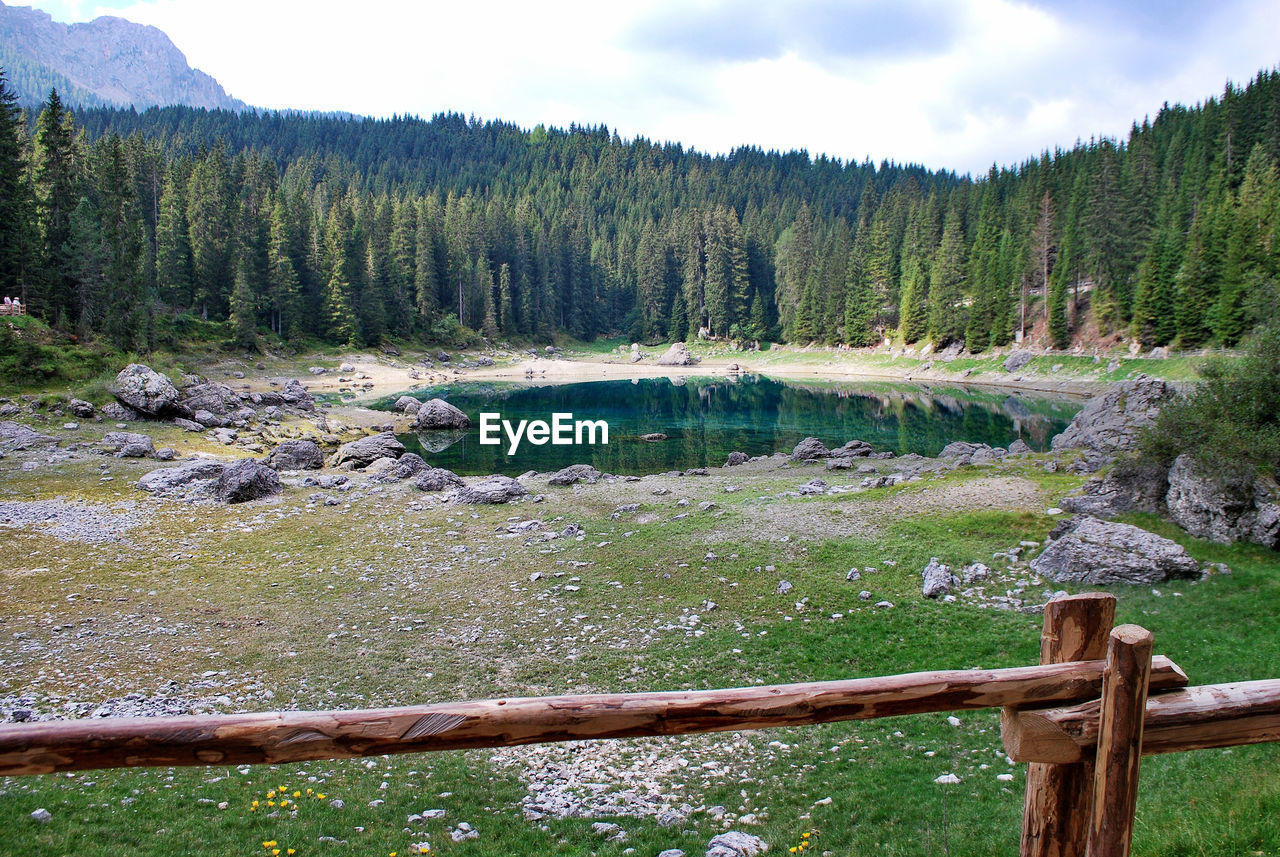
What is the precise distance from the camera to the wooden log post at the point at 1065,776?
433cm

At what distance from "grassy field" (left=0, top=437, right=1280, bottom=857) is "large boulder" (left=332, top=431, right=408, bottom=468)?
406 inches

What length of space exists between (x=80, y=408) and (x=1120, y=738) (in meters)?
46.3

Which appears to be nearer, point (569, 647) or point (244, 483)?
point (569, 647)

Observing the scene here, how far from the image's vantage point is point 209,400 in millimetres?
44531

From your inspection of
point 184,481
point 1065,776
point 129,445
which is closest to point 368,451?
point 129,445

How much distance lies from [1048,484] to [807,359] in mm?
91054

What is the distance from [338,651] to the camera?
13359 mm

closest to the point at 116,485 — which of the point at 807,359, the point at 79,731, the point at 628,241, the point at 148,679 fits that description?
the point at 148,679

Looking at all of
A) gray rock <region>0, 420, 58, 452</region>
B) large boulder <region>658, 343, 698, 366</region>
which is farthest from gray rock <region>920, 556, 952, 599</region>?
large boulder <region>658, 343, 698, 366</region>

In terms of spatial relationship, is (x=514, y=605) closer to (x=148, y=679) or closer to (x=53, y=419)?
(x=148, y=679)

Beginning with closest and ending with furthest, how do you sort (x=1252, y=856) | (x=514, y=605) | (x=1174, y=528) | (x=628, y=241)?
(x=1252, y=856), (x=514, y=605), (x=1174, y=528), (x=628, y=241)

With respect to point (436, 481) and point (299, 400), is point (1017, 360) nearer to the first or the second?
point (436, 481)

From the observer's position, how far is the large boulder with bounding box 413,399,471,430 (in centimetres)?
5319

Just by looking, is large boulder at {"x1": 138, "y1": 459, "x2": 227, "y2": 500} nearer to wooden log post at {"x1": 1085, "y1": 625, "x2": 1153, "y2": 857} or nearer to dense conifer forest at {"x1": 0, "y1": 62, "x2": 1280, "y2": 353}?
wooden log post at {"x1": 1085, "y1": 625, "x2": 1153, "y2": 857}
